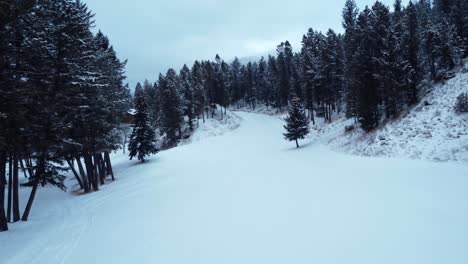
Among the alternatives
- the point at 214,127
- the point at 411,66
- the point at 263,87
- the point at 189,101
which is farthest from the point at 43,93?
the point at 263,87

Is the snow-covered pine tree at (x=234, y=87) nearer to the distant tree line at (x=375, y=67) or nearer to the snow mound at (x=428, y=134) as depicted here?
the distant tree line at (x=375, y=67)

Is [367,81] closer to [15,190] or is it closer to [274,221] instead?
[274,221]

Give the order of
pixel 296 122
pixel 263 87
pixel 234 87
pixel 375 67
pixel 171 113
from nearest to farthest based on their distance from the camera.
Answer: pixel 375 67 < pixel 296 122 < pixel 171 113 < pixel 263 87 < pixel 234 87

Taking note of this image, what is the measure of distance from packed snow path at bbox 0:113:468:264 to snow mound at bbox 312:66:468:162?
1460 millimetres

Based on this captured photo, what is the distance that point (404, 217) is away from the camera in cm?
1003

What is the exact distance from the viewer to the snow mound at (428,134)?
17.9 meters

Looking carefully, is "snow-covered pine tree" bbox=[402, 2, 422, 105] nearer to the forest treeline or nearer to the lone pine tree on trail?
the forest treeline

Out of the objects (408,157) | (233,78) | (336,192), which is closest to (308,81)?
(408,157)

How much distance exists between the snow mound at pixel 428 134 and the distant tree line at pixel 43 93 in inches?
882

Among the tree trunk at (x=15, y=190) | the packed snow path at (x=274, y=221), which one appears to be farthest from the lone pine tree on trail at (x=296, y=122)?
the tree trunk at (x=15, y=190)

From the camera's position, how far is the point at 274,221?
10992 millimetres

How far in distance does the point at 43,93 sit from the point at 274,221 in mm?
13753

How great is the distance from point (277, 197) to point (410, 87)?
21.6m

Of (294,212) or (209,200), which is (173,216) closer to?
(209,200)
